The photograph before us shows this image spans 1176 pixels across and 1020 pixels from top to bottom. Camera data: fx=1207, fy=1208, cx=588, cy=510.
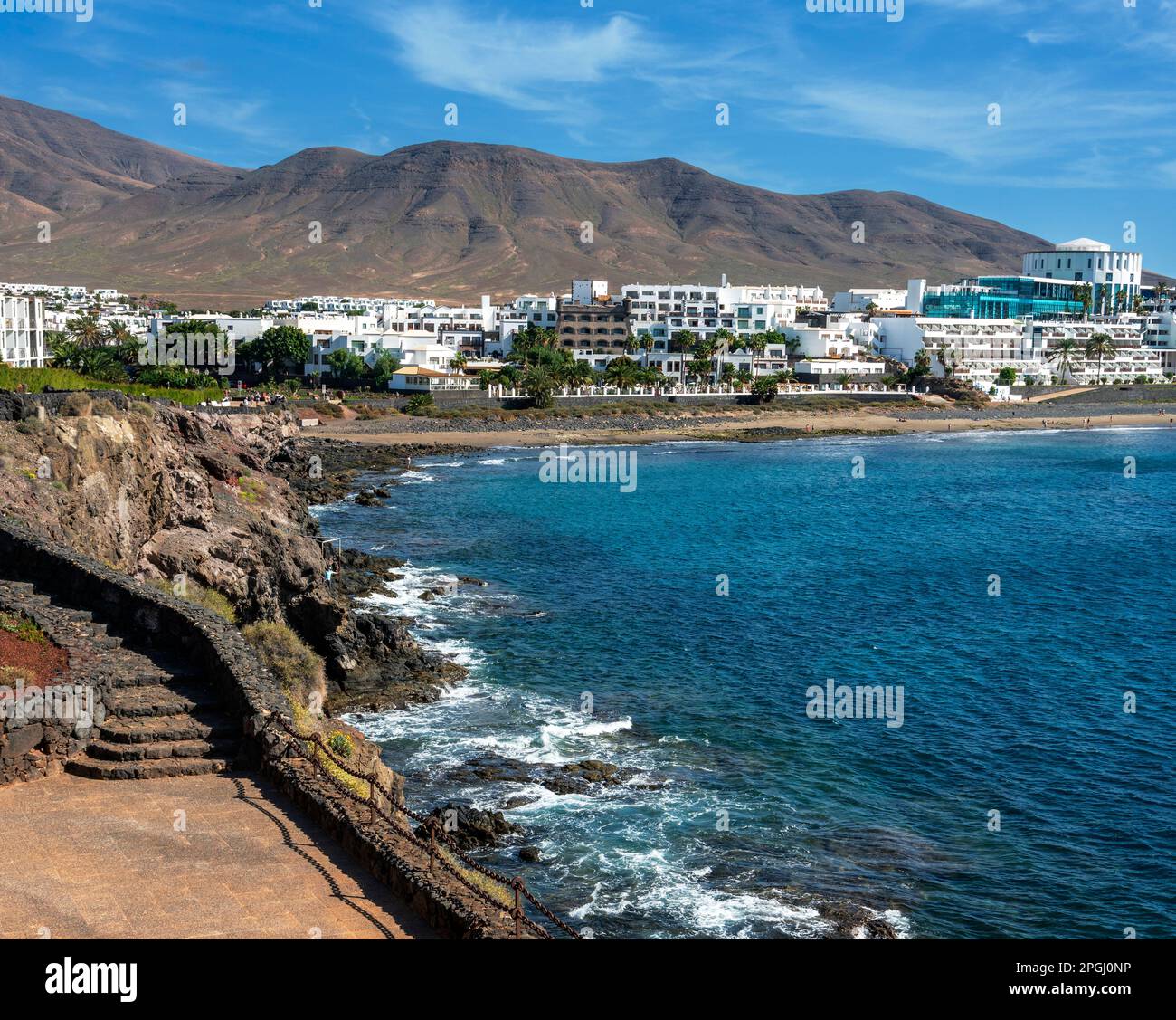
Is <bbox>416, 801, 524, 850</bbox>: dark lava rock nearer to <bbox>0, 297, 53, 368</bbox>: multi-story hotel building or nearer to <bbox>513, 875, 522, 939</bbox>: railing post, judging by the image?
<bbox>513, 875, 522, 939</bbox>: railing post

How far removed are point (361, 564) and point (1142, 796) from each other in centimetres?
3093

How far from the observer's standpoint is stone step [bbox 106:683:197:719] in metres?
18.0

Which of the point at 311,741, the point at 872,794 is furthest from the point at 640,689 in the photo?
the point at 311,741

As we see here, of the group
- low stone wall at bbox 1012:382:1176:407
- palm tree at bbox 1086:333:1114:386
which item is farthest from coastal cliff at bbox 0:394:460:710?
palm tree at bbox 1086:333:1114:386

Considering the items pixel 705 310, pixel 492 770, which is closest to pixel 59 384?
pixel 492 770

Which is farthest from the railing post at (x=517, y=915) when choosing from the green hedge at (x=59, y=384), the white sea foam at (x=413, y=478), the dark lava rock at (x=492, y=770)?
the white sea foam at (x=413, y=478)

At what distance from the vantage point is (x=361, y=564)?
48750mm

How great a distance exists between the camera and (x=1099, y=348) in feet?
538

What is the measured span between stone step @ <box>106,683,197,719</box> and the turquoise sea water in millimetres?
7343

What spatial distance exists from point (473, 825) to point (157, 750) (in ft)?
26.0

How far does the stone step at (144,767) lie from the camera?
16.8 metres

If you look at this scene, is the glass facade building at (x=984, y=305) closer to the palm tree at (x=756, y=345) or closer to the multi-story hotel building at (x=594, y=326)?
the palm tree at (x=756, y=345)
